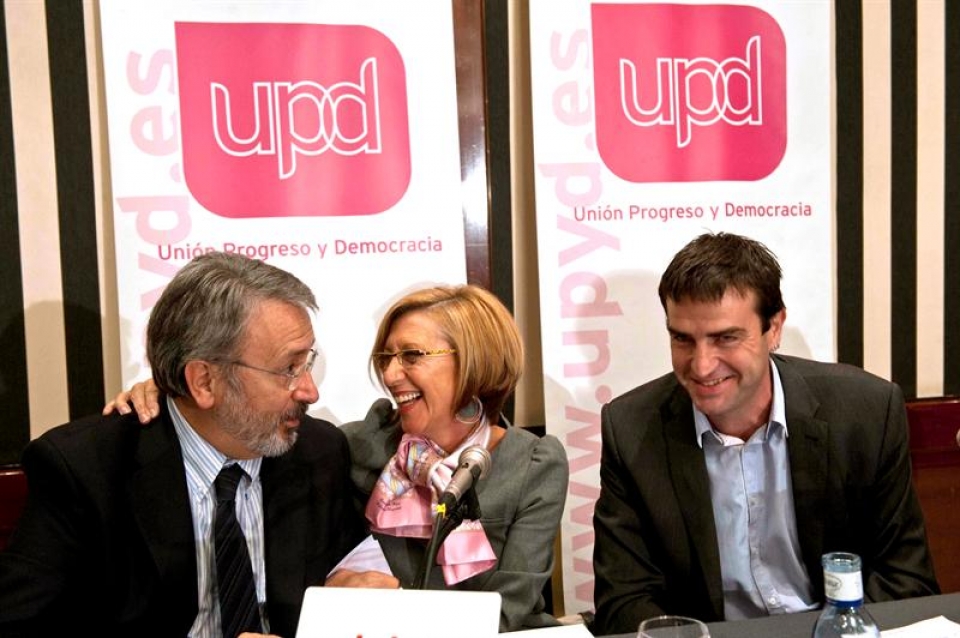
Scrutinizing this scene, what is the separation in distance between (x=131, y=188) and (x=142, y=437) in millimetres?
1145

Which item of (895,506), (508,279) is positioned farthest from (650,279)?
→ (895,506)

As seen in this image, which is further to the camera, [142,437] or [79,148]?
[79,148]

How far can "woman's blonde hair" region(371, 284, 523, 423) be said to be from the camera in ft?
7.78

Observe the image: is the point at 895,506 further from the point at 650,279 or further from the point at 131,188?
the point at 131,188

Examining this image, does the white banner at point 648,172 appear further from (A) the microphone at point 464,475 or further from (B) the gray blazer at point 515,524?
(A) the microphone at point 464,475

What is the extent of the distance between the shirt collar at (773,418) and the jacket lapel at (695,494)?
0.02 metres

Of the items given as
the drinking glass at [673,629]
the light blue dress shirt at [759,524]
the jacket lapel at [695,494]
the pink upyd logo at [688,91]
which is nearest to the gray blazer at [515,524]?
the jacket lapel at [695,494]

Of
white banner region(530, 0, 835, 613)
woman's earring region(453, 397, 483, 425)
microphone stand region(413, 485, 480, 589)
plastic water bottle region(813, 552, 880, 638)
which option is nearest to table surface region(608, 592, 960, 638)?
plastic water bottle region(813, 552, 880, 638)

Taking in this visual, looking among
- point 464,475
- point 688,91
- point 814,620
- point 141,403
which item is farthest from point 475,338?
point 688,91

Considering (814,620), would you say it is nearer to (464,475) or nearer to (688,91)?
(464,475)

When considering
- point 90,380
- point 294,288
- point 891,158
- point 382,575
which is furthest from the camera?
point 891,158

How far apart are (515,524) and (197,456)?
0.80 meters

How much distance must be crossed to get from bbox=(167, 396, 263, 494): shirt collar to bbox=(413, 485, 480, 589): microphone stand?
2.36 ft

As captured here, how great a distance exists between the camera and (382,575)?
198 centimetres
